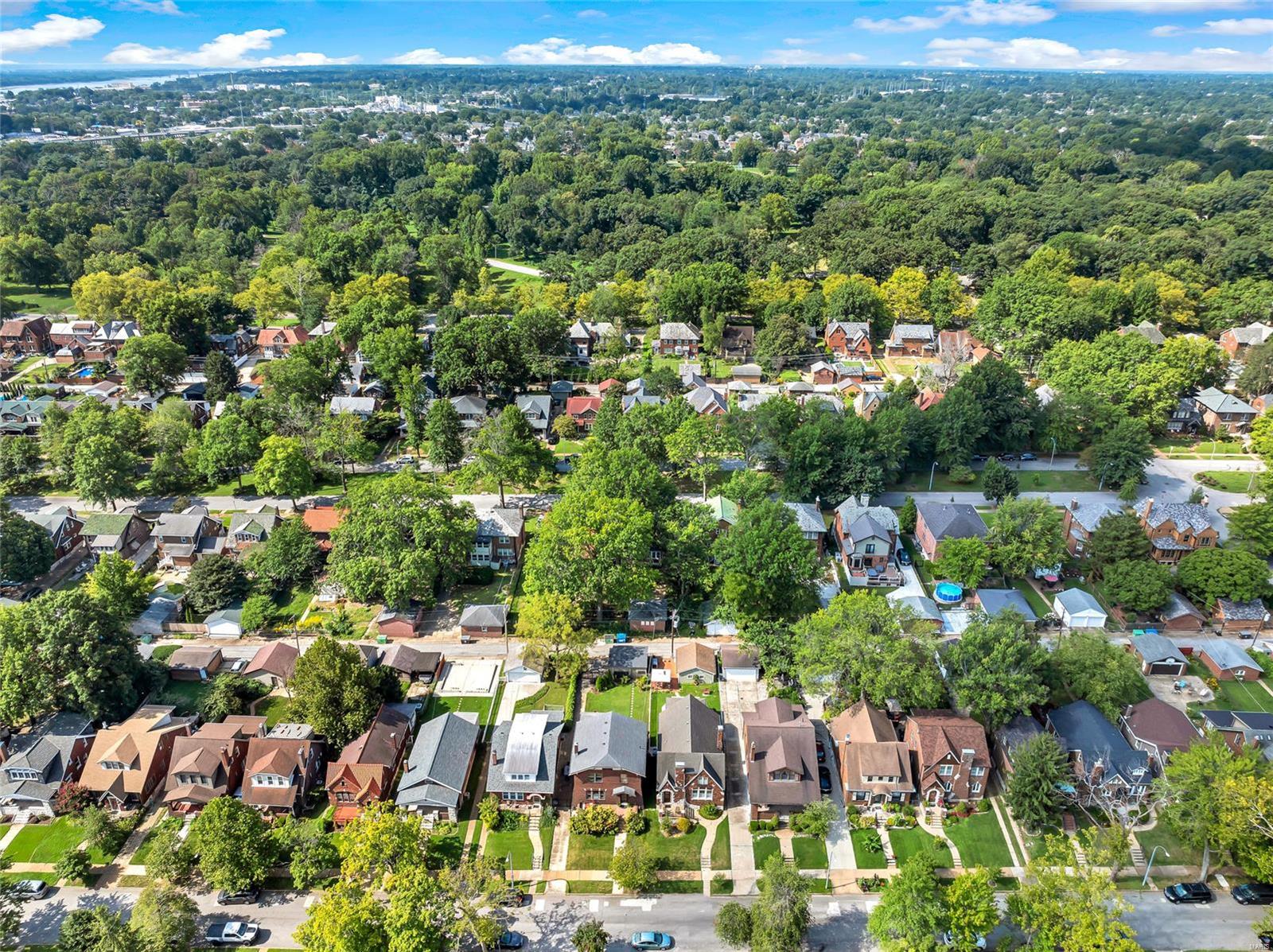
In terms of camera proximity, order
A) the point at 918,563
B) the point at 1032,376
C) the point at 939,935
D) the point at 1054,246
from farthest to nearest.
Result: the point at 1054,246 → the point at 1032,376 → the point at 918,563 → the point at 939,935

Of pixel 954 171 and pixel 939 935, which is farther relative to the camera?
pixel 954 171

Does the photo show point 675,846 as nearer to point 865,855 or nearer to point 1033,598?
point 865,855

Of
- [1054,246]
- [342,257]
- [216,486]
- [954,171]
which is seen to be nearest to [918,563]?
[216,486]

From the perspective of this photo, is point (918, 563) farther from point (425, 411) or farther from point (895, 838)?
point (425, 411)

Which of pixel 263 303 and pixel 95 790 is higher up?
pixel 263 303

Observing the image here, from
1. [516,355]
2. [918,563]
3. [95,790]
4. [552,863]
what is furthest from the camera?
[516,355]

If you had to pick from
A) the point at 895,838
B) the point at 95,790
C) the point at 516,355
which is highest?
the point at 516,355

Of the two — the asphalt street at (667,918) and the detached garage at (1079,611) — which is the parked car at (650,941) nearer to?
the asphalt street at (667,918)

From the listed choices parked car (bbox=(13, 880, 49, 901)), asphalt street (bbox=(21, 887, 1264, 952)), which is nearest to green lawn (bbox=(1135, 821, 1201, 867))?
→ asphalt street (bbox=(21, 887, 1264, 952))
